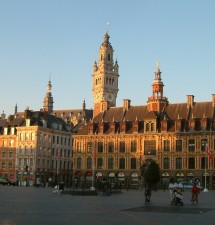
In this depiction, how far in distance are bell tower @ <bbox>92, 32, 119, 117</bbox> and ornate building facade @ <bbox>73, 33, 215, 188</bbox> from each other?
6874 cm

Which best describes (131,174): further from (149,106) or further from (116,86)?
(116,86)

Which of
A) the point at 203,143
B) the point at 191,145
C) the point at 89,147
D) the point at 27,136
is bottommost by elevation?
the point at 89,147

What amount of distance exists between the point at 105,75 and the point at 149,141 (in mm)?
82060

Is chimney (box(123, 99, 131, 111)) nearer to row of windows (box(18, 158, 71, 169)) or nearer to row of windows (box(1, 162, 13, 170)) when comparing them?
row of windows (box(18, 158, 71, 169))

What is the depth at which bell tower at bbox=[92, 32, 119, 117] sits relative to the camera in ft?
527

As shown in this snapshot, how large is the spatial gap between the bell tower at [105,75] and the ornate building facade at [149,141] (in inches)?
2706

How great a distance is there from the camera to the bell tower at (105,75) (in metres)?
161

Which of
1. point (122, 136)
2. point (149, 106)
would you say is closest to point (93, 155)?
point (122, 136)

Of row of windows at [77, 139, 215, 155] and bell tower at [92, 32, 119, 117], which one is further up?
bell tower at [92, 32, 119, 117]

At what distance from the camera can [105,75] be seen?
161625 millimetres

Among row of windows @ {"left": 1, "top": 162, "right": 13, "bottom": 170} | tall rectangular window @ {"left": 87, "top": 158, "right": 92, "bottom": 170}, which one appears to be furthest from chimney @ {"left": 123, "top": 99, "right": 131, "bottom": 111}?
row of windows @ {"left": 1, "top": 162, "right": 13, "bottom": 170}

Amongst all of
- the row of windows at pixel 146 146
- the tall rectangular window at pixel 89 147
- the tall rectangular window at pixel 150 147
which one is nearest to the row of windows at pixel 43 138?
the row of windows at pixel 146 146

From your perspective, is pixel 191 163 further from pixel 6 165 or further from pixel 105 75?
pixel 105 75

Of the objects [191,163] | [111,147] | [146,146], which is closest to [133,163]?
[146,146]
